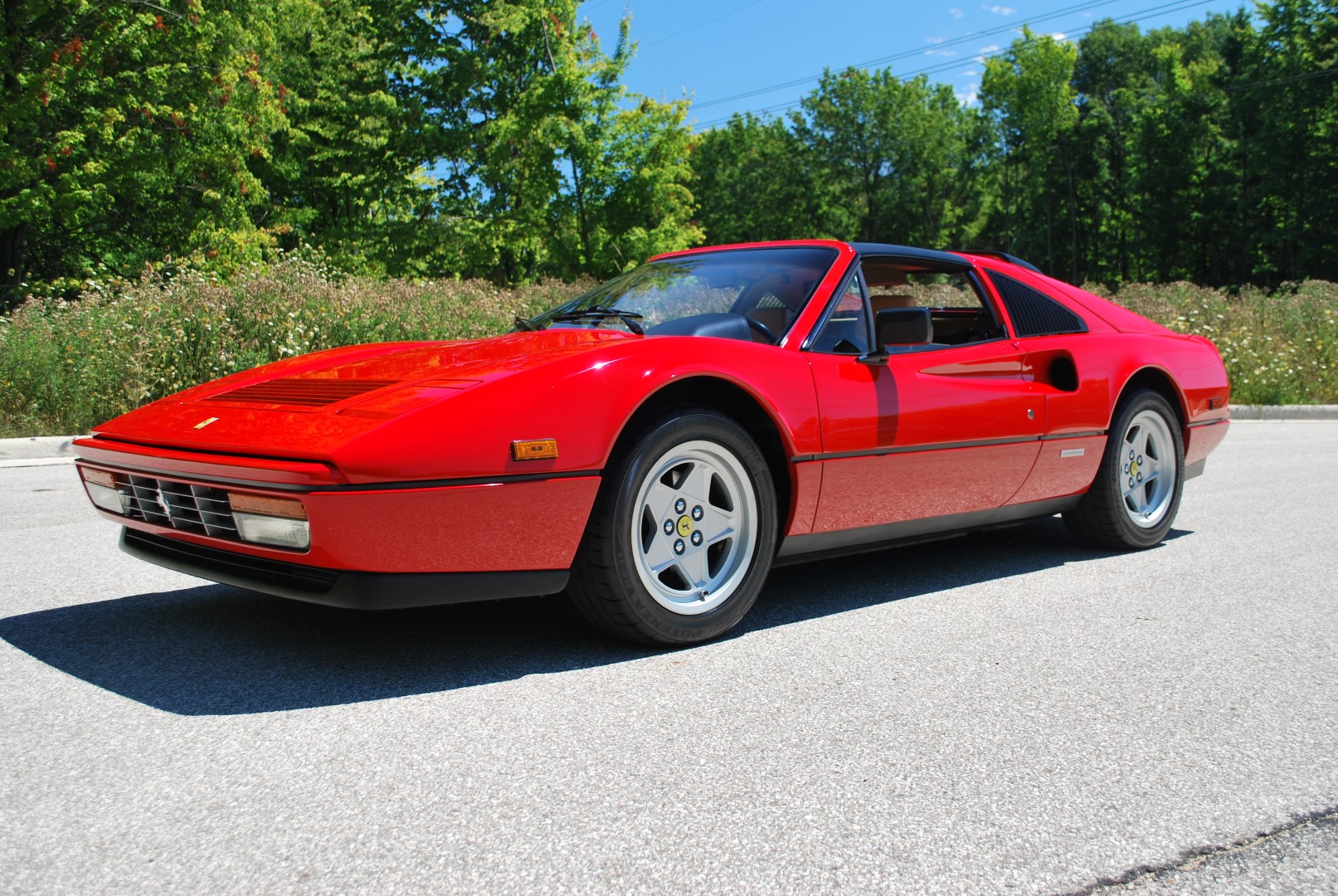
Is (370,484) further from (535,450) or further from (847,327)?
(847,327)

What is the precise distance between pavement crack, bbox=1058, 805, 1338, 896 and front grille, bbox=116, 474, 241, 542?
2.11 m

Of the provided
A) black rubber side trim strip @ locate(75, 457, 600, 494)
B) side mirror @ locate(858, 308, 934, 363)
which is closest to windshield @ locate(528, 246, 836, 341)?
side mirror @ locate(858, 308, 934, 363)

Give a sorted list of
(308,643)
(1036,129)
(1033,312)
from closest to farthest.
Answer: (308,643)
(1033,312)
(1036,129)

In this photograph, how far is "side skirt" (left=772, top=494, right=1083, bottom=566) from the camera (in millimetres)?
3473

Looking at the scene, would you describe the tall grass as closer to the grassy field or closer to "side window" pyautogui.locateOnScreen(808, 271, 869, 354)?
the grassy field

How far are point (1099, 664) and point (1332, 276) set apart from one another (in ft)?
158

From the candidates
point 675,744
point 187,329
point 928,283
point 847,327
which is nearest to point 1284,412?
point 928,283

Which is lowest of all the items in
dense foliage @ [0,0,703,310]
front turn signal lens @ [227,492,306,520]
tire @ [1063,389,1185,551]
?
tire @ [1063,389,1185,551]

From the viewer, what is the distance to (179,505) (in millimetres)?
2834

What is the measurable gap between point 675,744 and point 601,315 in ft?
6.53

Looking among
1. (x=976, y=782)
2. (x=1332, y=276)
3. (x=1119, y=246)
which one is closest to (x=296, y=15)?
(x=976, y=782)

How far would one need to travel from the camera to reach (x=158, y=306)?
9680mm

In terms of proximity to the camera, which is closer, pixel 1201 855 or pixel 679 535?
pixel 1201 855

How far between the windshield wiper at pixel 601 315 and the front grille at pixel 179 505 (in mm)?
1456
